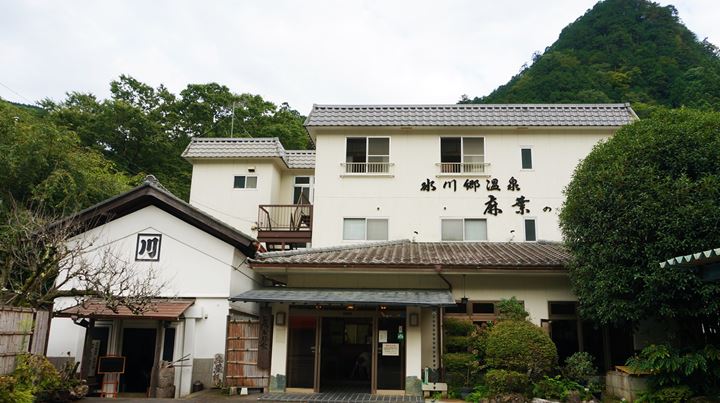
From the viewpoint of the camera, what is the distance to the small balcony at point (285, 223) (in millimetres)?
18578

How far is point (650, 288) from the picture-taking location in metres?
9.70

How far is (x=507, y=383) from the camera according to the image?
10.5 m

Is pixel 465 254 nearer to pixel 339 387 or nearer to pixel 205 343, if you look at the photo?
pixel 339 387

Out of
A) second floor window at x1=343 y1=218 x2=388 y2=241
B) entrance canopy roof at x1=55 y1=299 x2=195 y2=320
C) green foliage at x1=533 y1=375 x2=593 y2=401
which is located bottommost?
green foliage at x1=533 y1=375 x2=593 y2=401

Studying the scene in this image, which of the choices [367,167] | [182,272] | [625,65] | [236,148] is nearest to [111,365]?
[182,272]

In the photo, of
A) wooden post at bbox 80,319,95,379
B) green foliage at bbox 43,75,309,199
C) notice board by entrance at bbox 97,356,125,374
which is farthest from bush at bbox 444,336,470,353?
green foliage at bbox 43,75,309,199

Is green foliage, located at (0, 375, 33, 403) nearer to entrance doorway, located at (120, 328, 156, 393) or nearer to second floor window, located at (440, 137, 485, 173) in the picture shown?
entrance doorway, located at (120, 328, 156, 393)

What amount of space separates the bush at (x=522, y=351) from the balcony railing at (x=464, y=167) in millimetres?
6761

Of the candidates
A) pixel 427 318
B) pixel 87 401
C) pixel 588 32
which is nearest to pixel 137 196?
pixel 87 401

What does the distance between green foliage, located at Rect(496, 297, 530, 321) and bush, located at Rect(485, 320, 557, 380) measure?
2.60 feet

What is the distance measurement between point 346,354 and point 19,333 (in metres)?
7.12

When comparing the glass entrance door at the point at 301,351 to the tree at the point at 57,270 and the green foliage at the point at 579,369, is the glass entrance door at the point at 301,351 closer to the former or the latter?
the tree at the point at 57,270

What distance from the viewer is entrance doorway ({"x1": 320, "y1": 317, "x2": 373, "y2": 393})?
13.0 meters

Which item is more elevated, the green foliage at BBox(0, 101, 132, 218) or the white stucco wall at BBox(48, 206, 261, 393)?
the green foliage at BBox(0, 101, 132, 218)
